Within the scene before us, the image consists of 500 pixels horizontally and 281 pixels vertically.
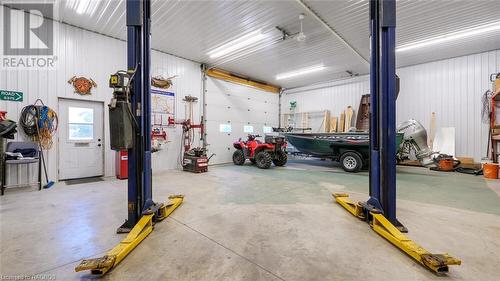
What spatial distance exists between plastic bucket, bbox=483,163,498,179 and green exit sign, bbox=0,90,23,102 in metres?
11.0

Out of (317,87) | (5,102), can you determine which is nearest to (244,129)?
(317,87)

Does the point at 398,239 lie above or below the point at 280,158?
below

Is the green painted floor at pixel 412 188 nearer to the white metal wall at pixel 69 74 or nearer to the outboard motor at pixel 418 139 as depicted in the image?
the outboard motor at pixel 418 139

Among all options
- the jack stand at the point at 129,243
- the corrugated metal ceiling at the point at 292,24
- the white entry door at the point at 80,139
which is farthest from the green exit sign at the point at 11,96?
the jack stand at the point at 129,243

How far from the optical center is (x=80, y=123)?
5.28m

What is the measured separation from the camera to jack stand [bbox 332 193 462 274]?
1632 millimetres

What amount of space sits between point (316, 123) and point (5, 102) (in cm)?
993

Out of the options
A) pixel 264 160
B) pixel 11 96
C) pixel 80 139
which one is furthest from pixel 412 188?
pixel 11 96

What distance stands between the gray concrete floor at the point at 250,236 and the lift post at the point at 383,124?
0.21 m

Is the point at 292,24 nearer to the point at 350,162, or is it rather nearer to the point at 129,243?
the point at 350,162

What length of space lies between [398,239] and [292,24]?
190 inches

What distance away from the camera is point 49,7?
436 centimetres

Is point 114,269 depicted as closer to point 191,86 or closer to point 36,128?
→ point 36,128

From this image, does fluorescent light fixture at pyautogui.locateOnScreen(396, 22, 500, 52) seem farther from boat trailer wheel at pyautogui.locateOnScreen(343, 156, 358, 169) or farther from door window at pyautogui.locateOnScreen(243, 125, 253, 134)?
door window at pyautogui.locateOnScreen(243, 125, 253, 134)
